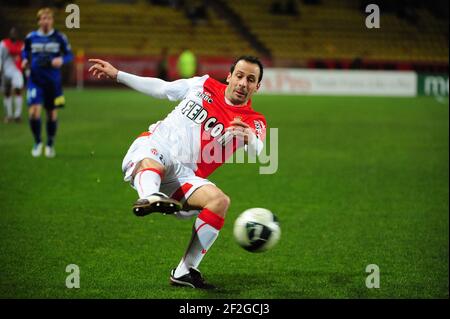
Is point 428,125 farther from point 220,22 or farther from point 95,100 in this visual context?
point 220,22

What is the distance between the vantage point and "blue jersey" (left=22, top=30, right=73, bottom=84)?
1223cm

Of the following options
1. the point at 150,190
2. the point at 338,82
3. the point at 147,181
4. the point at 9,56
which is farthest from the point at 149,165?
the point at 338,82

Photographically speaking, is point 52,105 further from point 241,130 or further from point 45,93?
point 241,130

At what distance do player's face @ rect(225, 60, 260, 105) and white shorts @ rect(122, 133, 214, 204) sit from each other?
702mm

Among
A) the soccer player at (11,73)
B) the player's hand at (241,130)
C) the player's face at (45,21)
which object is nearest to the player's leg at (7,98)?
the soccer player at (11,73)

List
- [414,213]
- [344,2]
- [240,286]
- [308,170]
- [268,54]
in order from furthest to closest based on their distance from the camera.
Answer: [344,2]
[268,54]
[308,170]
[414,213]
[240,286]

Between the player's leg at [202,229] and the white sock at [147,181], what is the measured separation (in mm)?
378

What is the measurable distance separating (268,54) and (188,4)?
4934 mm

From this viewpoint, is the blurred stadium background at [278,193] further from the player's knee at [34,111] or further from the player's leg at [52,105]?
the player's knee at [34,111]

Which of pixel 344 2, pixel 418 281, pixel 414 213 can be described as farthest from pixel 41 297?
pixel 344 2

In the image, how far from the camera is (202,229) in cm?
550

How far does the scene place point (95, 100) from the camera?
25828 mm

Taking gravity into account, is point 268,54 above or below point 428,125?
above

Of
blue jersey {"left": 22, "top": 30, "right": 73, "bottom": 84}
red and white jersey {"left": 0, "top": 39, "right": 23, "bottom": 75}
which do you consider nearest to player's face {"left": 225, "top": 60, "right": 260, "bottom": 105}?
blue jersey {"left": 22, "top": 30, "right": 73, "bottom": 84}
